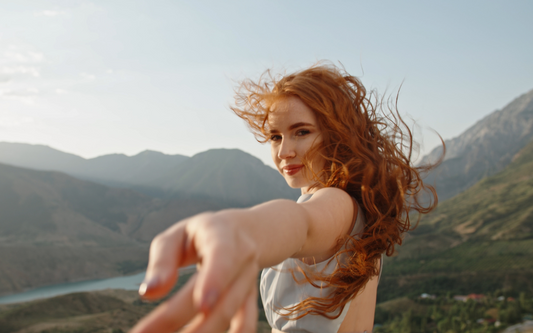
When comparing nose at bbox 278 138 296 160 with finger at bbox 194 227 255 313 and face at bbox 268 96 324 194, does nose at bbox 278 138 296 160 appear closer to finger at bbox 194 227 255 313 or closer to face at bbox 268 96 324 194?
face at bbox 268 96 324 194

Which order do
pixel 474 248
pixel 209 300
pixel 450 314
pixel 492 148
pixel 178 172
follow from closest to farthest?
pixel 209 300 → pixel 450 314 → pixel 474 248 → pixel 178 172 → pixel 492 148

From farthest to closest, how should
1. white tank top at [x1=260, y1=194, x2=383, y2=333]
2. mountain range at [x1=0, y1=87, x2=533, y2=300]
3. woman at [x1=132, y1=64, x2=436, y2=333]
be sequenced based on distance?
mountain range at [x1=0, y1=87, x2=533, y2=300] < white tank top at [x1=260, y1=194, x2=383, y2=333] < woman at [x1=132, y1=64, x2=436, y2=333]

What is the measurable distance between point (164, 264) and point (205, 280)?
0.33ft

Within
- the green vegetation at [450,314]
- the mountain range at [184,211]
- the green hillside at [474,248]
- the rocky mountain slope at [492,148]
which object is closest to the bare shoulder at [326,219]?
the green vegetation at [450,314]

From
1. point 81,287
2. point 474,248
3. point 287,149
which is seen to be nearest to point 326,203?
point 287,149

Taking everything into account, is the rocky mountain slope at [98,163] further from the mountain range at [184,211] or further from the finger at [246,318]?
the finger at [246,318]

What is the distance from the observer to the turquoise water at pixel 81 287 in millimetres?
41125

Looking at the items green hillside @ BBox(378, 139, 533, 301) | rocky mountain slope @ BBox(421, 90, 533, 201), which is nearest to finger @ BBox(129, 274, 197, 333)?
green hillside @ BBox(378, 139, 533, 301)

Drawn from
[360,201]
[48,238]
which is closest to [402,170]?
[360,201]

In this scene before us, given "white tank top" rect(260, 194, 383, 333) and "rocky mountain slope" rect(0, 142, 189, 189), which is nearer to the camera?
"white tank top" rect(260, 194, 383, 333)

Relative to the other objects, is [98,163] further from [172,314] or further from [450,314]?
[172,314]

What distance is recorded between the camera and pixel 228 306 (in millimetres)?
616

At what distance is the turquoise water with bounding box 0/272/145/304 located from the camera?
135 ft

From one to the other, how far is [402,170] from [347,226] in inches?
22.0
